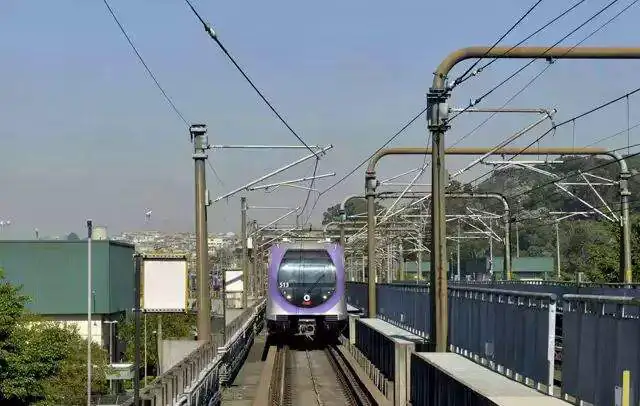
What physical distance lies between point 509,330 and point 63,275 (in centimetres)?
7189

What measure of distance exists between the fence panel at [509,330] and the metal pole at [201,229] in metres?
5.12

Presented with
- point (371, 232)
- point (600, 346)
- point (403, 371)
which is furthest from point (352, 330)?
point (600, 346)

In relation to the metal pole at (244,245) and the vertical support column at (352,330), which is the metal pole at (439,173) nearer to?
the vertical support column at (352,330)

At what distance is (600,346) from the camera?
1023 cm

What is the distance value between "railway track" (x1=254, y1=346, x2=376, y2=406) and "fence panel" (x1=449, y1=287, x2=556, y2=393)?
4650mm

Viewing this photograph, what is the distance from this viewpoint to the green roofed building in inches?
3177

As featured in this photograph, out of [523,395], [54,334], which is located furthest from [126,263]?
[523,395]

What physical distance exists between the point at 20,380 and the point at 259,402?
23264 millimetres

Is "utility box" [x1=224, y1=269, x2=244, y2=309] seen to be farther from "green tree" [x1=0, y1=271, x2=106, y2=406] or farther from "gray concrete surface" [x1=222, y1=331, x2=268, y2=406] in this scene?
"green tree" [x1=0, y1=271, x2=106, y2=406]

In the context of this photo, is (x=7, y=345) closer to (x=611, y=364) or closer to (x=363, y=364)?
(x=363, y=364)

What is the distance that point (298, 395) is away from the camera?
84.9 ft

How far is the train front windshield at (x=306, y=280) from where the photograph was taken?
34875mm

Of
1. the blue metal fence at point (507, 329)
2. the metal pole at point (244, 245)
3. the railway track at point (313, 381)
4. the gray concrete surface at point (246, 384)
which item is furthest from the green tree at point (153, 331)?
the blue metal fence at point (507, 329)

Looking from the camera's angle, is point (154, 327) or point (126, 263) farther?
point (126, 263)
